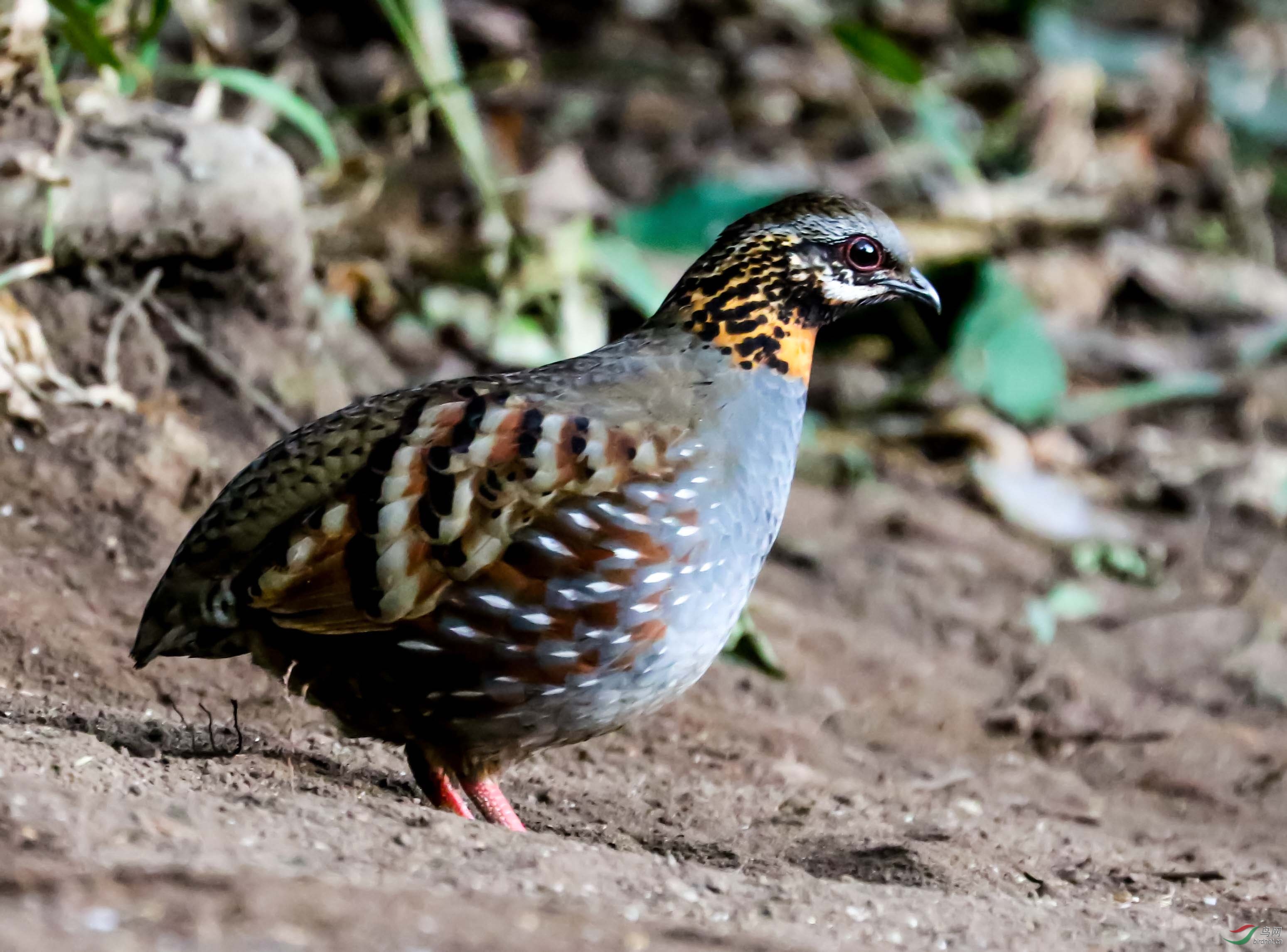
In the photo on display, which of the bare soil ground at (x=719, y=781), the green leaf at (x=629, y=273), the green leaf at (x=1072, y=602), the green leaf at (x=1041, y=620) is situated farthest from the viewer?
the green leaf at (x=629, y=273)

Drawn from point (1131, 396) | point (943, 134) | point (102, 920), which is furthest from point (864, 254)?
point (943, 134)

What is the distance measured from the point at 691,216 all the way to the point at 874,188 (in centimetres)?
234

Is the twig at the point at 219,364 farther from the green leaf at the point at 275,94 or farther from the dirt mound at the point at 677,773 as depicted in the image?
the green leaf at the point at 275,94

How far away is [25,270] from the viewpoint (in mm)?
4887

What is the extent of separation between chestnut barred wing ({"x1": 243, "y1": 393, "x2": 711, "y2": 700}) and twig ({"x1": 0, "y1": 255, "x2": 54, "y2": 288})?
6.01 ft

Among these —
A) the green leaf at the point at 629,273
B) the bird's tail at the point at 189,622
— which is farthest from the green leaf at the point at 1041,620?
the bird's tail at the point at 189,622

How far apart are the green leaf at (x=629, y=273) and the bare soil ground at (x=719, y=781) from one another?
3.89 ft

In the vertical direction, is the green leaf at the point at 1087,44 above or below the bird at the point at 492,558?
above

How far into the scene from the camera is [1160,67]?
1199cm

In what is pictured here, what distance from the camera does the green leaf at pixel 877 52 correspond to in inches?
302

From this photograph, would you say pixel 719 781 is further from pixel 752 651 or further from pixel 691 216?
pixel 691 216

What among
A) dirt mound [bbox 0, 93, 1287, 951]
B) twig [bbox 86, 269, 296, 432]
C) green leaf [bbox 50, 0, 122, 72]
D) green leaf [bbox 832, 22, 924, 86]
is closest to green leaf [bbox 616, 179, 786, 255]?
green leaf [bbox 832, 22, 924, 86]

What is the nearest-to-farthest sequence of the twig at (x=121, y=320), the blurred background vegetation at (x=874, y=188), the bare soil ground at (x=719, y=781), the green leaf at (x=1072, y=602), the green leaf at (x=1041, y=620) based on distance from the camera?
the bare soil ground at (x=719, y=781), the twig at (x=121, y=320), the green leaf at (x=1041, y=620), the green leaf at (x=1072, y=602), the blurred background vegetation at (x=874, y=188)

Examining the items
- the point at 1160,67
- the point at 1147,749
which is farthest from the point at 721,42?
the point at 1147,749
